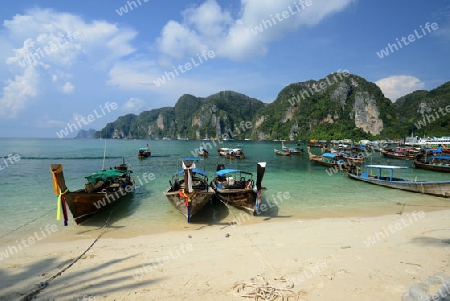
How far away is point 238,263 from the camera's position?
7.24 meters

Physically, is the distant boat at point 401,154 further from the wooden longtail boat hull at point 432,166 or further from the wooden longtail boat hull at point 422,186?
the wooden longtail boat hull at point 422,186

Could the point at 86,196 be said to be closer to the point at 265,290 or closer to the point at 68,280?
the point at 68,280

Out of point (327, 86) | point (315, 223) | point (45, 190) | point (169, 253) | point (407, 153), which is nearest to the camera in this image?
point (169, 253)

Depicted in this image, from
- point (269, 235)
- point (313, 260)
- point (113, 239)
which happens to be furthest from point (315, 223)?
point (113, 239)

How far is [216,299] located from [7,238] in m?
10.4

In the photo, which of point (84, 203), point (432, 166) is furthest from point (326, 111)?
point (84, 203)

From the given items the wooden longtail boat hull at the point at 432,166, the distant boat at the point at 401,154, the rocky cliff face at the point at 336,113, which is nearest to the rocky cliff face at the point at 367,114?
the rocky cliff face at the point at 336,113

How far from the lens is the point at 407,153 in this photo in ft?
159

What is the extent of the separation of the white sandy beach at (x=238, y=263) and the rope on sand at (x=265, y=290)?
1.6 inches

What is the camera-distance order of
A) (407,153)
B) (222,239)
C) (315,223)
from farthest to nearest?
(407,153) → (315,223) → (222,239)

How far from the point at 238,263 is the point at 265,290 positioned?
66.3 inches

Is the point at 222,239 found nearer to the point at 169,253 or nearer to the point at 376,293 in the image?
the point at 169,253

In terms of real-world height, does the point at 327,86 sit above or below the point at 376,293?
above

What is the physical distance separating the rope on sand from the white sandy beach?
40 millimetres
